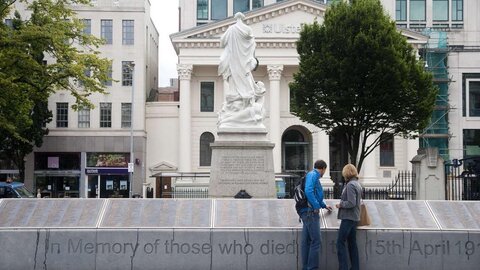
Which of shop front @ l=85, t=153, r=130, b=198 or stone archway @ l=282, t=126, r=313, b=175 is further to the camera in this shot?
stone archway @ l=282, t=126, r=313, b=175

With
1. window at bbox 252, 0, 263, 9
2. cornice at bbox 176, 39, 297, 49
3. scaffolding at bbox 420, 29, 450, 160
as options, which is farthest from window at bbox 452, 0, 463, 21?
window at bbox 252, 0, 263, 9

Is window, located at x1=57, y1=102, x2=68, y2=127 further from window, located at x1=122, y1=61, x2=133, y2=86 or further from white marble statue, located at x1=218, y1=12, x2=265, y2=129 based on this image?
white marble statue, located at x1=218, y1=12, x2=265, y2=129

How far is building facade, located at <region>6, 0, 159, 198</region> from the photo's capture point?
54.8 m

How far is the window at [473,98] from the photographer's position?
198 ft

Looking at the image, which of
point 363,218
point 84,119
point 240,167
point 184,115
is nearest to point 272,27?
point 184,115

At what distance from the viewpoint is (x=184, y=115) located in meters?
59.0

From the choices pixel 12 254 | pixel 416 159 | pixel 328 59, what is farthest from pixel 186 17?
pixel 12 254

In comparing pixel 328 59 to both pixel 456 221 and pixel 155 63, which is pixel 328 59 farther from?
pixel 155 63

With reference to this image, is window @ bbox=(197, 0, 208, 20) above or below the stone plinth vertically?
above

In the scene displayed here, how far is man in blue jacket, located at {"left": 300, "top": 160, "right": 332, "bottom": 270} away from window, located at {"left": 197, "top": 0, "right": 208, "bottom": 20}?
53765 millimetres

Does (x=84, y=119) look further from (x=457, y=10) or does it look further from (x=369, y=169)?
(x=457, y=10)

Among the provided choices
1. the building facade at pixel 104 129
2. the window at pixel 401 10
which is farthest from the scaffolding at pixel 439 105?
the building facade at pixel 104 129

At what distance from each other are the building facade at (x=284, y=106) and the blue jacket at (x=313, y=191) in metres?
44.9

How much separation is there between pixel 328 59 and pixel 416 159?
12803mm
